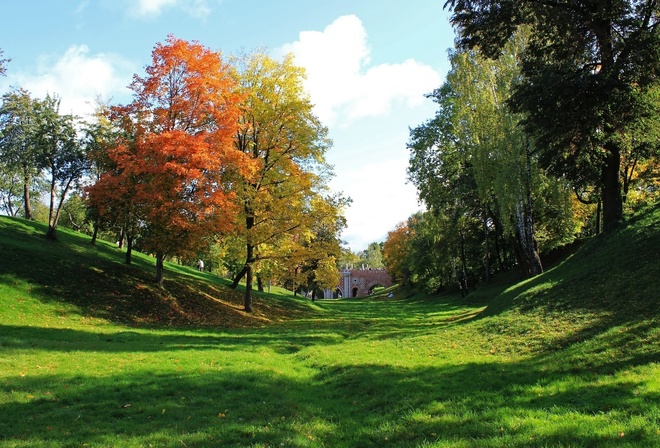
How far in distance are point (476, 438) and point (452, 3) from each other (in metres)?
14.2

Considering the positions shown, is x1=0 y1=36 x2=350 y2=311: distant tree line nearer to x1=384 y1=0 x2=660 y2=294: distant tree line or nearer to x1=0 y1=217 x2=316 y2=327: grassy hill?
x1=0 y1=217 x2=316 y2=327: grassy hill

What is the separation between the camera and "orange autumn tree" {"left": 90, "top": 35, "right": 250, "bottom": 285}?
18.3 meters

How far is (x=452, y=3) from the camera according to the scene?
14609 mm

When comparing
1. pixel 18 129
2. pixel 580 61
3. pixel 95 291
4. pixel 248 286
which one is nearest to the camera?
pixel 580 61

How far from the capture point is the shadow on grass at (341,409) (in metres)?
5.40

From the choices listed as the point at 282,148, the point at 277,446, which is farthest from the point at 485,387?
the point at 282,148

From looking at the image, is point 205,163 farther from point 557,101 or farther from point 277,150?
point 557,101

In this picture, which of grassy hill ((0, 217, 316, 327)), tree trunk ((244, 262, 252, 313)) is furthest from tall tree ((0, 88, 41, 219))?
tree trunk ((244, 262, 252, 313))

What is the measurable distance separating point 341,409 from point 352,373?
239 cm

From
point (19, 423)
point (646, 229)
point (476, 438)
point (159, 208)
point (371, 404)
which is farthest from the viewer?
point (159, 208)

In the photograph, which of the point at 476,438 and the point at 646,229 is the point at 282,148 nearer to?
the point at 646,229

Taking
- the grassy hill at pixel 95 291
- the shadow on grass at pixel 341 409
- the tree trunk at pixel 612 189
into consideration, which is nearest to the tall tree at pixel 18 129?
the grassy hill at pixel 95 291

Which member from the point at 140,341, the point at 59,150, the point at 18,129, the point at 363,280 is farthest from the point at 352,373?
the point at 363,280

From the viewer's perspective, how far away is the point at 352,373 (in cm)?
991
